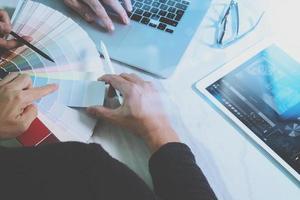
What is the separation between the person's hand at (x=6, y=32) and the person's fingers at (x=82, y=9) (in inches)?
5.6

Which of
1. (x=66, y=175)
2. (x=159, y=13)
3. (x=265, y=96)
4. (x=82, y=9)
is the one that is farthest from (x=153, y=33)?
(x=66, y=175)

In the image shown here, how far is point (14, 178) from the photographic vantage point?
2.02 ft

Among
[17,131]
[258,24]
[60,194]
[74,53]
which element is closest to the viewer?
[60,194]

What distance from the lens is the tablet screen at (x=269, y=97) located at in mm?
788

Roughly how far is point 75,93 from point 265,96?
385 mm

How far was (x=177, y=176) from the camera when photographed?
2.26 feet

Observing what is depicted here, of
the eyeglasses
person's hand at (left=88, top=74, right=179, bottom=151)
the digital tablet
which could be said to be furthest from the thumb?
the eyeglasses

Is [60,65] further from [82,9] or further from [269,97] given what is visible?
[269,97]

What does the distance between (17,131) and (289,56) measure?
0.60 meters

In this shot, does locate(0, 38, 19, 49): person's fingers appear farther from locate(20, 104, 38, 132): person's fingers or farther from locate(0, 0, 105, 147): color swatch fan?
locate(20, 104, 38, 132): person's fingers

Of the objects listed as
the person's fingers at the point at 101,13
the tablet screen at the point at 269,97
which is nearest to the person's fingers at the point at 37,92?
the person's fingers at the point at 101,13

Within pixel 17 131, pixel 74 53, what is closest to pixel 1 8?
pixel 74 53

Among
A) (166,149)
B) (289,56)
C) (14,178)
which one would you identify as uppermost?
(289,56)

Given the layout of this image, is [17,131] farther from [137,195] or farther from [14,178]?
[137,195]
